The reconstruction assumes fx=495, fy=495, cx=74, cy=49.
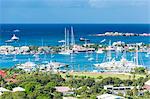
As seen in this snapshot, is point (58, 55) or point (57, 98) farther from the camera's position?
point (58, 55)

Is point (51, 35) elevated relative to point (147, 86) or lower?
elevated

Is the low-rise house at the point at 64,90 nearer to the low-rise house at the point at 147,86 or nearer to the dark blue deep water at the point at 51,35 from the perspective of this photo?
the low-rise house at the point at 147,86

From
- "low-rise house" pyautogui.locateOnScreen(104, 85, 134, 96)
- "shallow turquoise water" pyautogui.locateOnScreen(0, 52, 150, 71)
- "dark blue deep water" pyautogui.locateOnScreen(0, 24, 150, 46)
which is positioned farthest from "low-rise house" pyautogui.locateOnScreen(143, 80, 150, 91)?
"dark blue deep water" pyautogui.locateOnScreen(0, 24, 150, 46)

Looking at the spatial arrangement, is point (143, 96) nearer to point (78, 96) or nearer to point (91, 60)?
point (78, 96)

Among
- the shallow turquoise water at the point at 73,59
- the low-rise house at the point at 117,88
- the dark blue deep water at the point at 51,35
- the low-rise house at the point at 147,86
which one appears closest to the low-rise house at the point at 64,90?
the low-rise house at the point at 117,88

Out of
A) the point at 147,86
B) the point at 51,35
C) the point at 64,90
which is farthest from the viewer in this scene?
the point at 51,35

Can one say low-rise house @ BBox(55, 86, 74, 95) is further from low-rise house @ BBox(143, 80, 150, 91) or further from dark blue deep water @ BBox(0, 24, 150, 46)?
dark blue deep water @ BBox(0, 24, 150, 46)

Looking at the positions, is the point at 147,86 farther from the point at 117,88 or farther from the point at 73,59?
the point at 73,59

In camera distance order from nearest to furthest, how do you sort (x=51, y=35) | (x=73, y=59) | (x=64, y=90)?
1. (x=64, y=90)
2. (x=73, y=59)
3. (x=51, y=35)

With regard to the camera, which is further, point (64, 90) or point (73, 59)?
point (73, 59)

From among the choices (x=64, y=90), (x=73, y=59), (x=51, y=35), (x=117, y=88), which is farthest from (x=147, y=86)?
(x=51, y=35)

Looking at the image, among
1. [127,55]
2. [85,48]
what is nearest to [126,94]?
[127,55]
